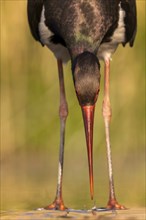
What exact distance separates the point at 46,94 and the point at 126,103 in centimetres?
105

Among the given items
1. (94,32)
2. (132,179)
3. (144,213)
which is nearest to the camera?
(144,213)

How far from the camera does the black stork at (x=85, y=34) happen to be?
626 inches

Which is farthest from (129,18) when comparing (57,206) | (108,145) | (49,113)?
(49,113)

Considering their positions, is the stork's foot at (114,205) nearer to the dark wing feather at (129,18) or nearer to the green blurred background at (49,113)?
the dark wing feather at (129,18)

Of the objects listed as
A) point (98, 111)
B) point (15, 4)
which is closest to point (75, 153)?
point (98, 111)

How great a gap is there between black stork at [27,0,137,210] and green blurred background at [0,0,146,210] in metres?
1.85

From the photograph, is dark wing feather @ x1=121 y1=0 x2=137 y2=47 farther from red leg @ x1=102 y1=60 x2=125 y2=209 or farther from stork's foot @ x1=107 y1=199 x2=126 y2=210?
stork's foot @ x1=107 y1=199 x2=126 y2=210

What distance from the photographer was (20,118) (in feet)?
65.6

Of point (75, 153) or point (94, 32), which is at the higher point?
point (94, 32)

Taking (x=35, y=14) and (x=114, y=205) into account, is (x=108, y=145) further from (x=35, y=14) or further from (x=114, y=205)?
(x=35, y=14)

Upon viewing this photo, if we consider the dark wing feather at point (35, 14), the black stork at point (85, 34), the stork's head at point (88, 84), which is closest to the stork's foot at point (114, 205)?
the black stork at point (85, 34)

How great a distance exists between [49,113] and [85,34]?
335 centimetres

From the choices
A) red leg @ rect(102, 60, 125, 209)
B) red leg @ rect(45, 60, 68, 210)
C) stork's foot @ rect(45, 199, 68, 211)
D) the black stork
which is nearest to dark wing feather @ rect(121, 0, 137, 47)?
the black stork

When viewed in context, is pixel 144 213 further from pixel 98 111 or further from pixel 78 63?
pixel 98 111
